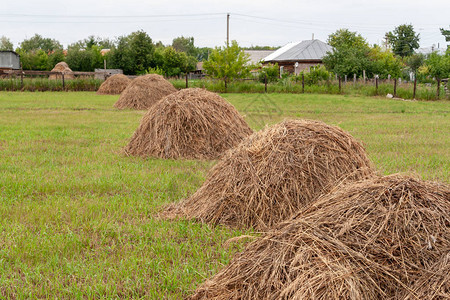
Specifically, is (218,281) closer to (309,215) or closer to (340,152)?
(309,215)

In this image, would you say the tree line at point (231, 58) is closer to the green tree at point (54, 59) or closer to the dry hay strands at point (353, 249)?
the green tree at point (54, 59)

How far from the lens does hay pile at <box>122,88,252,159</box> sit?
10.0m

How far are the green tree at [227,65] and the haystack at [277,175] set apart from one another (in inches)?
1231

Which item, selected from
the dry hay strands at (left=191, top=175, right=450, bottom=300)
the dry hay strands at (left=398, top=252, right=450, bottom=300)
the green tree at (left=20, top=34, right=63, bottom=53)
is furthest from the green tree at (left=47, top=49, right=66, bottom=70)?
the dry hay strands at (left=398, top=252, right=450, bottom=300)

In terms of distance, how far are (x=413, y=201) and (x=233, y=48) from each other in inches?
1412

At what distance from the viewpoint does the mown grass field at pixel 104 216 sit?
4262 mm

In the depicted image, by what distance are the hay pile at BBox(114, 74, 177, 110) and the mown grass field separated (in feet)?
32.8

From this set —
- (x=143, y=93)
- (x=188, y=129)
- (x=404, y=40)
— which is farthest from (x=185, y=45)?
(x=188, y=129)

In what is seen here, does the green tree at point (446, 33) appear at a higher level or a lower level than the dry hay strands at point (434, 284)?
higher

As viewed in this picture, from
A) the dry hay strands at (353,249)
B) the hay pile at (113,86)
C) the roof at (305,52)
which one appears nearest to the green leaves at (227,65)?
the hay pile at (113,86)

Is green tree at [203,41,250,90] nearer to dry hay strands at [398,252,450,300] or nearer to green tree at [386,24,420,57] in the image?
dry hay strands at [398,252,450,300]

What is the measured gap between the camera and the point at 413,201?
3.44 m

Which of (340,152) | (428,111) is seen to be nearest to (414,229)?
(340,152)

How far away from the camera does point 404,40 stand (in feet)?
307
